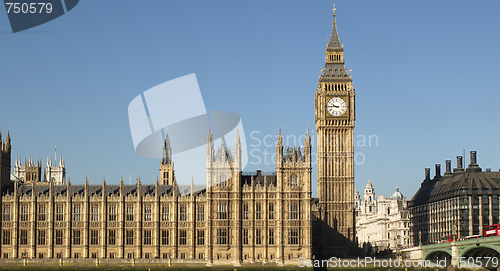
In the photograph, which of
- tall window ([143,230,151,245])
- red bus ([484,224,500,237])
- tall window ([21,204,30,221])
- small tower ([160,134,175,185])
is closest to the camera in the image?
red bus ([484,224,500,237])

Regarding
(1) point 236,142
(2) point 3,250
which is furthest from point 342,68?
(2) point 3,250

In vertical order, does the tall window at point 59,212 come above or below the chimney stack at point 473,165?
below

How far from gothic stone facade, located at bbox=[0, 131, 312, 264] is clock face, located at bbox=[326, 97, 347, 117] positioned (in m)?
14.8

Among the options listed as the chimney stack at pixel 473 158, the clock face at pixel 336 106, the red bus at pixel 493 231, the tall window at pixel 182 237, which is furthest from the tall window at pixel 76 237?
the chimney stack at pixel 473 158

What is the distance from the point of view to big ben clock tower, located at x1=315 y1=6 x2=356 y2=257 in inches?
5645

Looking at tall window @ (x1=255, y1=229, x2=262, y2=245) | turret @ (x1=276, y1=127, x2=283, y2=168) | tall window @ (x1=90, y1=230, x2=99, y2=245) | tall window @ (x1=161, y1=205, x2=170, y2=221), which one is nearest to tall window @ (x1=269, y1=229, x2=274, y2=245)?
tall window @ (x1=255, y1=229, x2=262, y2=245)

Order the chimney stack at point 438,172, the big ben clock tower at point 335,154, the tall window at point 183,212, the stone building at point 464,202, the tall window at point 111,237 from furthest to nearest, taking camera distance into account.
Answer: the chimney stack at point 438,172 < the stone building at point 464,202 < the big ben clock tower at point 335,154 < the tall window at point 183,212 < the tall window at point 111,237

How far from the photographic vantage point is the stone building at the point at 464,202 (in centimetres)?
17112

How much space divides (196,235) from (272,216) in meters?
12.9

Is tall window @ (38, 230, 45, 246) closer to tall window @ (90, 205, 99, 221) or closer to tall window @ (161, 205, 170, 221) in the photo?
tall window @ (90, 205, 99, 221)

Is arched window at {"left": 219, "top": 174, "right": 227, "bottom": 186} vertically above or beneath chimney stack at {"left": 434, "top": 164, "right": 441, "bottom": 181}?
beneath

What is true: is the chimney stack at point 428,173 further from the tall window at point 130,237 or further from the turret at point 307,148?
the tall window at point 130,237

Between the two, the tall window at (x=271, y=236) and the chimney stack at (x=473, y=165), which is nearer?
the tall window at (x=271, y=236)

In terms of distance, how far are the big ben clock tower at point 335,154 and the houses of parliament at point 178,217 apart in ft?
17.7
